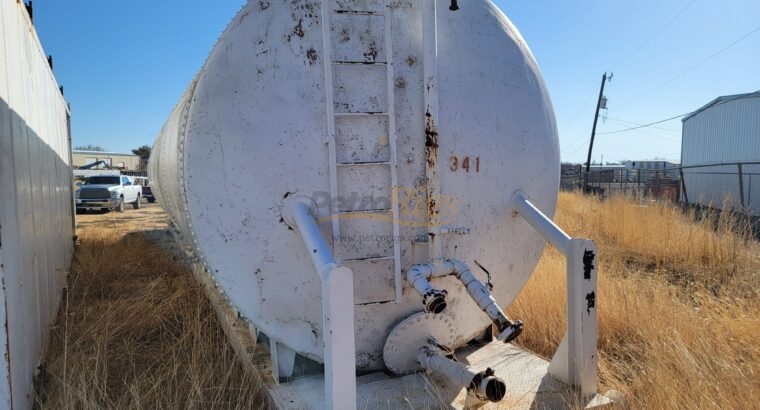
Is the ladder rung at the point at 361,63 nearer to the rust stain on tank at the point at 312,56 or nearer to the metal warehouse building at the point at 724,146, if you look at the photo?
the rust stain on tank at the point at 312,56

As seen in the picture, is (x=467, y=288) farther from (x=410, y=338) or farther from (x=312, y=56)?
(x=312, y=56)

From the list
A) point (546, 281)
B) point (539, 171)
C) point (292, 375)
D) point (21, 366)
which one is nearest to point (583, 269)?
point (539, 171)

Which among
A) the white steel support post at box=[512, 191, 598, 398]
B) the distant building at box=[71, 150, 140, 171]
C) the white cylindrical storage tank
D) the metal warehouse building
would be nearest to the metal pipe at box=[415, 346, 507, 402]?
the white cylindrical storage tank

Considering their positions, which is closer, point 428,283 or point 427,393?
point 428,283

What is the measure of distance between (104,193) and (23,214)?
55.7 ft

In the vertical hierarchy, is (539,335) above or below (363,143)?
below

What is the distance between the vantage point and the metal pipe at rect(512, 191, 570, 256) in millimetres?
2639

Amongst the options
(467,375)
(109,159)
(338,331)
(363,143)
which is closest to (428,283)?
(467,375)

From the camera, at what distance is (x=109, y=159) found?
186 feet

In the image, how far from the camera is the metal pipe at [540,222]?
264 cm

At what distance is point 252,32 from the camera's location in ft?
8.33

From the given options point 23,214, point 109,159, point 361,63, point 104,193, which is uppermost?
point 109,159

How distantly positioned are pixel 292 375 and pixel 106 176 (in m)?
20.4

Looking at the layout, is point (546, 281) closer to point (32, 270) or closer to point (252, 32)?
point (252, 32)
